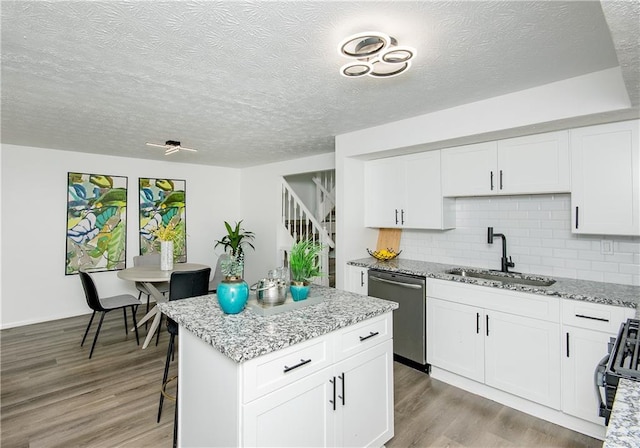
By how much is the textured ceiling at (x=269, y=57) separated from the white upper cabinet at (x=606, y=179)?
1.72 ft

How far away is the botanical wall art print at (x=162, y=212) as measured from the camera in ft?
17.8

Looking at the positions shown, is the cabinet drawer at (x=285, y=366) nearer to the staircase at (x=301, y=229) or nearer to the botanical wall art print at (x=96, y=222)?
the staircase at (x=301, y=229)

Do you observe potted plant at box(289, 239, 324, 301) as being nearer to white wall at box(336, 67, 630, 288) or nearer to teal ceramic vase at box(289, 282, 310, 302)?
teal ceramic vase at box(289, 282, 310, 302)

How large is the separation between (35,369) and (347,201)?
11.5 ft

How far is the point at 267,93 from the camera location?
100 inches

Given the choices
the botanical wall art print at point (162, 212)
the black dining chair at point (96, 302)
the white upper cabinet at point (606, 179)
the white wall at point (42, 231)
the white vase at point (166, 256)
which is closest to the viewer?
the white upper cabinet at point (606, 179)

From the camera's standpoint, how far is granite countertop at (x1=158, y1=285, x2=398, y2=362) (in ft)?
4.77

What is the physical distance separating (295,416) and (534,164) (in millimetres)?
2572

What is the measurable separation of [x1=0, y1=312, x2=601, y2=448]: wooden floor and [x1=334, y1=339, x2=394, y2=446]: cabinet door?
28 cm

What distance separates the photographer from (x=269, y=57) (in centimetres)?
196

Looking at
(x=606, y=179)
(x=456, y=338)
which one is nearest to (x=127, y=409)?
(x=456, y=338)

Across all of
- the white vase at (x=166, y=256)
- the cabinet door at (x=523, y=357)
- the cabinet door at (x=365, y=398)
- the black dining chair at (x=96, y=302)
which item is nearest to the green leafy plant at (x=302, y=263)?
the cabinet door at (x=365, y=398)

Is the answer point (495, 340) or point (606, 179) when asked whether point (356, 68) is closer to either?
point (606, 179)

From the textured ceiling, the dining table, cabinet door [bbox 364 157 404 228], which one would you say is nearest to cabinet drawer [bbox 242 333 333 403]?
the textured ceiling
